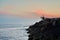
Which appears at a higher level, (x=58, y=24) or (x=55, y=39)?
(x=58, y=24)

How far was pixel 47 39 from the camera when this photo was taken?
58.0ft

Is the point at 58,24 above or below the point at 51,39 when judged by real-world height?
above

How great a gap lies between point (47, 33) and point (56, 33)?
1264mm

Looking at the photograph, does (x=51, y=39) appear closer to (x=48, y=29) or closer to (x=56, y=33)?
(x=56, y=33)

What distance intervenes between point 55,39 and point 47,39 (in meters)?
1.12

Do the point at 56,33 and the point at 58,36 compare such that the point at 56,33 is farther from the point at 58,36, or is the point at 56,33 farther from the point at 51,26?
the point at 51,26

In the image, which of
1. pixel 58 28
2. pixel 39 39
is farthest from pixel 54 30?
pixel 39 39

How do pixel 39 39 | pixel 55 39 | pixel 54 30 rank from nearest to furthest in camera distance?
pixel 55 39, pixel 54 30, pixel 39 39

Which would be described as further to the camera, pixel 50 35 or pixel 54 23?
pixel 54 23

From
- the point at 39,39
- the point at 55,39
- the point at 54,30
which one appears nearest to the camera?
the point at 55,39

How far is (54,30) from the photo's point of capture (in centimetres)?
1794

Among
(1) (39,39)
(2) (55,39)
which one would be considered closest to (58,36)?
(2) (55,39)

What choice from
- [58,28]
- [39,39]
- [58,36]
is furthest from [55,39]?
[39,39]

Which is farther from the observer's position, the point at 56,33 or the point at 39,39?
the point at 39,39
